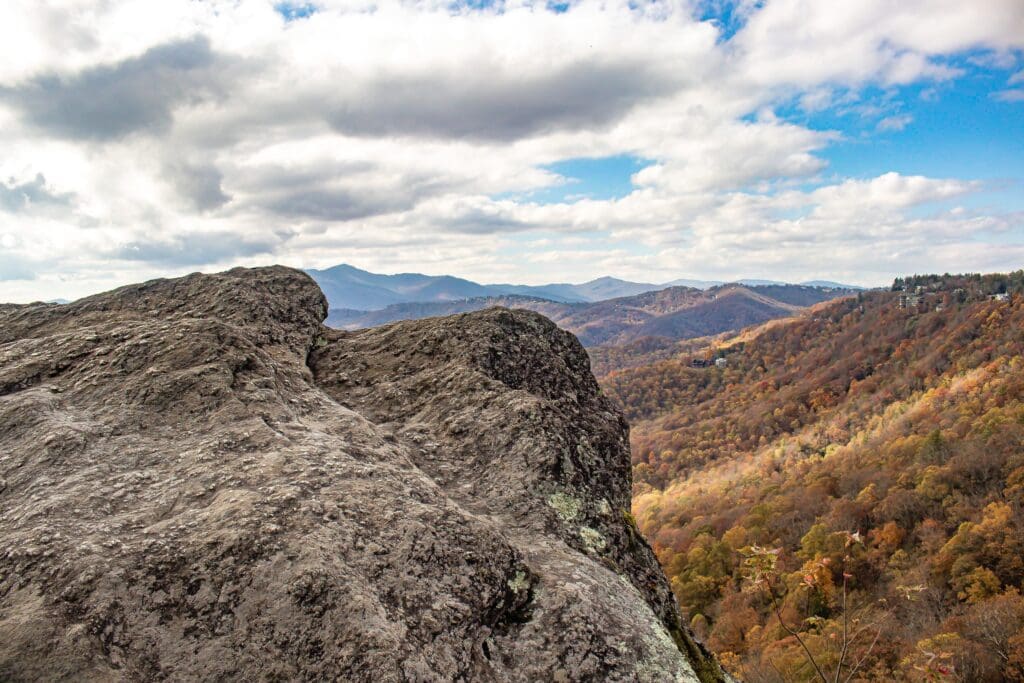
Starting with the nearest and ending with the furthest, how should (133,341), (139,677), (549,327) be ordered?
1. (139,677)
2. (133,341)
3. (549,327)

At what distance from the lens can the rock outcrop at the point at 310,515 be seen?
245 inches

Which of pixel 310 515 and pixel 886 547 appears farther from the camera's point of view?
pixel 886 547

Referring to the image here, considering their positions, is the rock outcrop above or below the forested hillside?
above

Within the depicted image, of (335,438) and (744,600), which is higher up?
(335,438)

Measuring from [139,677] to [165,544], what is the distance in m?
1.47

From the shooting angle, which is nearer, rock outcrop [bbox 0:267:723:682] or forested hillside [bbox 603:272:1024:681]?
rock outcrop [bbox 0:267:723:682]

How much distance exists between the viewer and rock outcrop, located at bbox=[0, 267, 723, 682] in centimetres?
623

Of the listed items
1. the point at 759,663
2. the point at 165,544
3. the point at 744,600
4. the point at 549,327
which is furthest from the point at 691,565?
the point at 165,544

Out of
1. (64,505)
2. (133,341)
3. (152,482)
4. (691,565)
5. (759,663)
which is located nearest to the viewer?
(64,505)

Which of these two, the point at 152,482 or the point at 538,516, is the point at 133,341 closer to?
the point at 152,482

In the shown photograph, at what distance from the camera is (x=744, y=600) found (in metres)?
102

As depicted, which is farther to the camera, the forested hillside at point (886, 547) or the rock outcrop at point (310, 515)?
the forested hillside at point (886, 547)

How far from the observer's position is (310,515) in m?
7.34

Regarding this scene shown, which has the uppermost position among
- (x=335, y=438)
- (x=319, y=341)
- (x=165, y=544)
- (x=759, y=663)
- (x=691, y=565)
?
(x=319, y=341)
